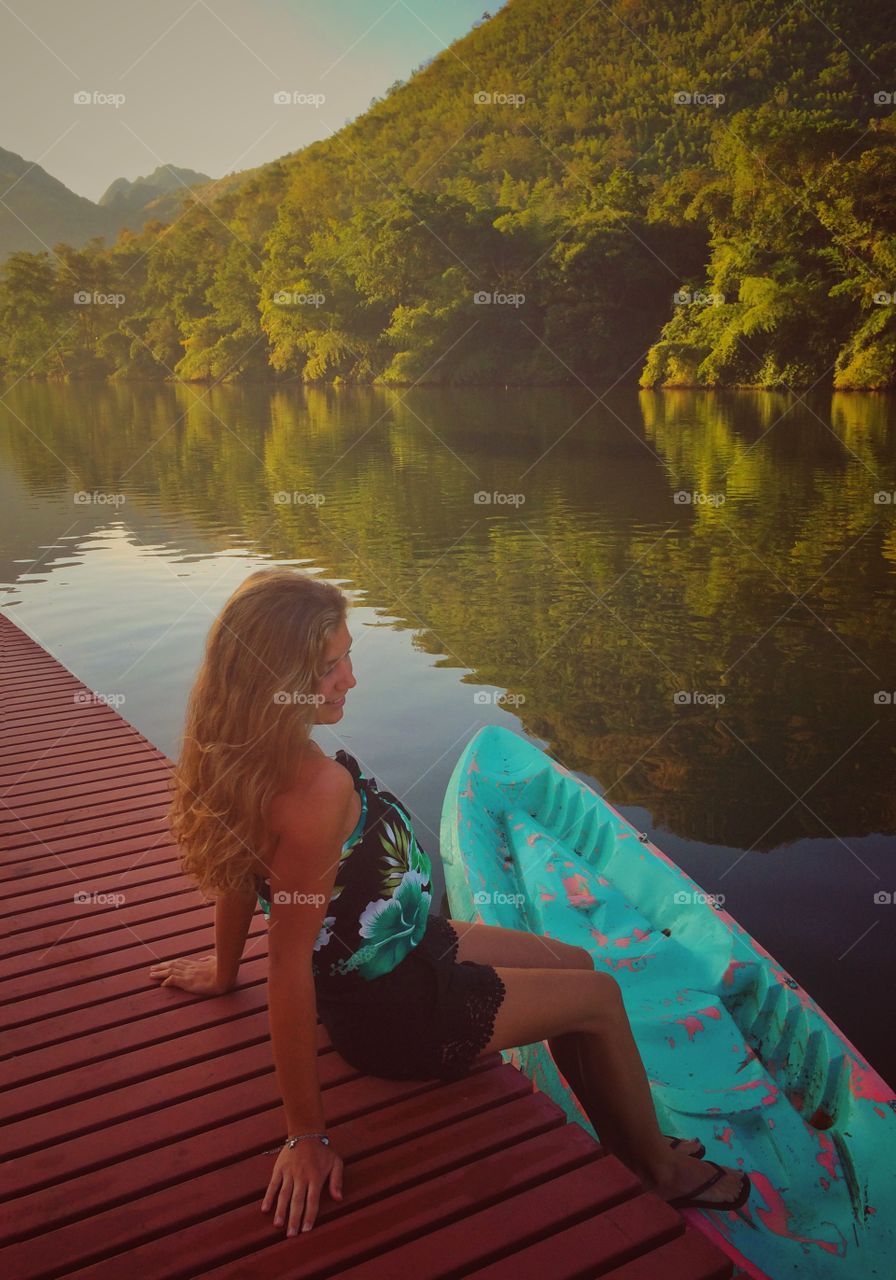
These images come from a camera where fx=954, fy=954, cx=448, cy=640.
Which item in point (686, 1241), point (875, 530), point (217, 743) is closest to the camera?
point (686, 1241)

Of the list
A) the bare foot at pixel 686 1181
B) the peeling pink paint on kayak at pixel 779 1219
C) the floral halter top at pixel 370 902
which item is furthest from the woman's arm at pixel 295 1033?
the peeling pink paint on kayak at pixel 779 1219

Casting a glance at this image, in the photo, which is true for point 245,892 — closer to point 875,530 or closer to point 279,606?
point 279,606

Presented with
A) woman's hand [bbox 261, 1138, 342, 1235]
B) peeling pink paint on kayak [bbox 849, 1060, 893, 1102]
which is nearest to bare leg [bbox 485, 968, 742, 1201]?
woman's hand [bbox 261, 1138, 342, 1235]

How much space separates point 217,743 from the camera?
78.4 inches

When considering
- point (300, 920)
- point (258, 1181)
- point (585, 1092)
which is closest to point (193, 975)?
point (258, 1181)

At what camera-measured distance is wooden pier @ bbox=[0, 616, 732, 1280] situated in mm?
1838

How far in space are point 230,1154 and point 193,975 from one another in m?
0.72

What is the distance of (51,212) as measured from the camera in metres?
176

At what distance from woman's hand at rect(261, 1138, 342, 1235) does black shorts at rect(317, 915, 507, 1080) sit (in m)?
0.28

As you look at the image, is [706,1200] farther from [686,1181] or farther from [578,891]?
[578,891]

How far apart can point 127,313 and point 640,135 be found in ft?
128

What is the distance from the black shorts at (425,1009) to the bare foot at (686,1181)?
48cm

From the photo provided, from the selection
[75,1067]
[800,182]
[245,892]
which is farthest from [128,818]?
[800,182]

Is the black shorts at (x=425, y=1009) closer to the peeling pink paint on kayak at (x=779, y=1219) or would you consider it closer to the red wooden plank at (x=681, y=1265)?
the red wooden plank at (x=681, y=1265)
